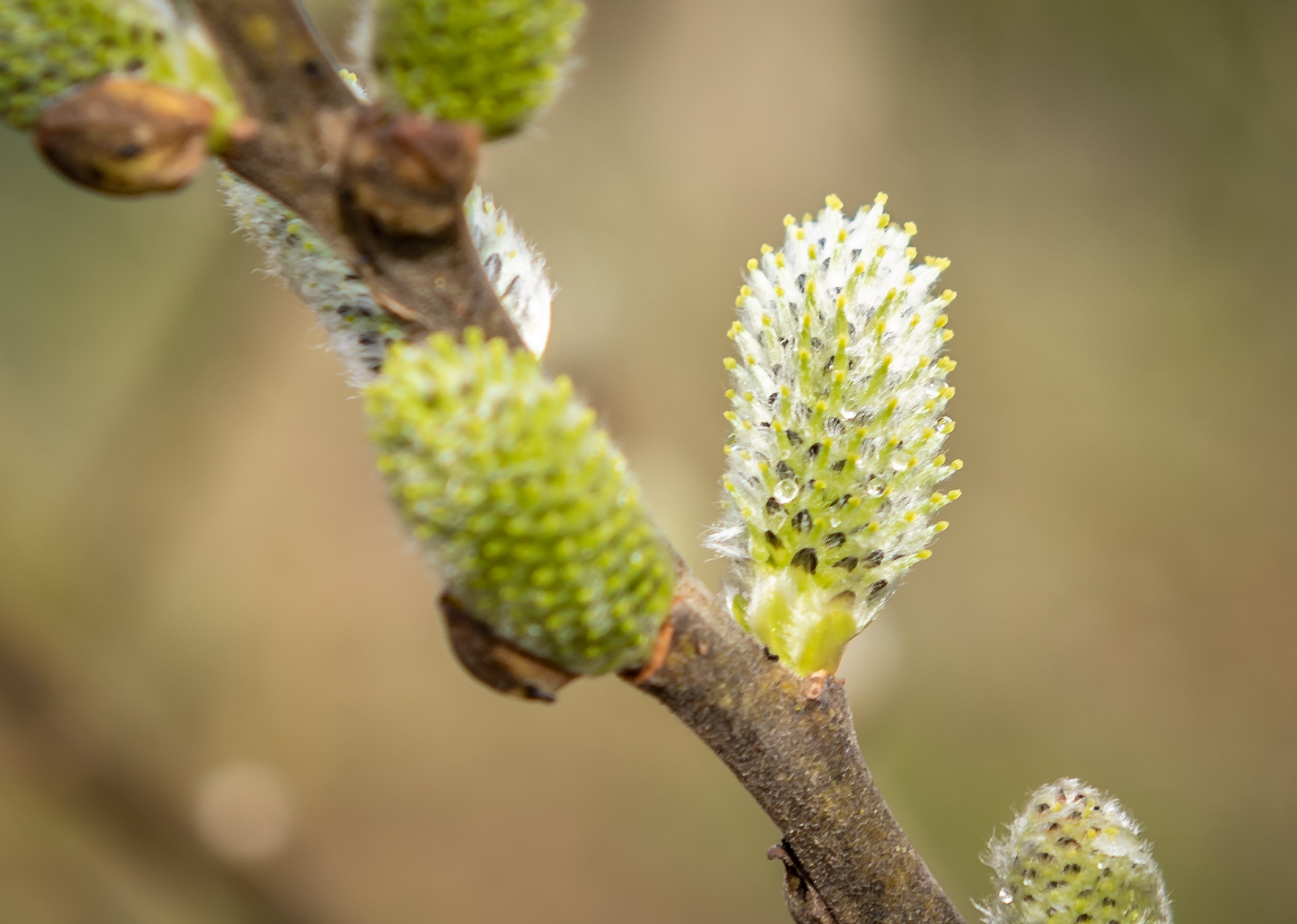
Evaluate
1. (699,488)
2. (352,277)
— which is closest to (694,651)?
(352,277)

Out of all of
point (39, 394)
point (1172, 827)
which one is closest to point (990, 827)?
point (1172, 827)

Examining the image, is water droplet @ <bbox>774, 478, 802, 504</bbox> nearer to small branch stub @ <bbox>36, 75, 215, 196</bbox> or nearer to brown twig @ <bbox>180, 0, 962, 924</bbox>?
brown twig @ <bbox>180, 0, 962, 924</bbox>

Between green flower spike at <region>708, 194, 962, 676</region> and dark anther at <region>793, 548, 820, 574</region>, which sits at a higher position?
green flower spike at <region>708, 194, 962, 676</region>

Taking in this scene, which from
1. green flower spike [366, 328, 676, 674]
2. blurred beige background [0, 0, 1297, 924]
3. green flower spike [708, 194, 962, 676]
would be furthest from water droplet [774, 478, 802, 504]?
blurred beige background [0, 0, 1297, 924]

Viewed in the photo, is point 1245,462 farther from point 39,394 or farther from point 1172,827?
point 39,394

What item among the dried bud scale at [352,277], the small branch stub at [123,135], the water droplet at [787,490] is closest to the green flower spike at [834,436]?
the water droplet at [787,490]
